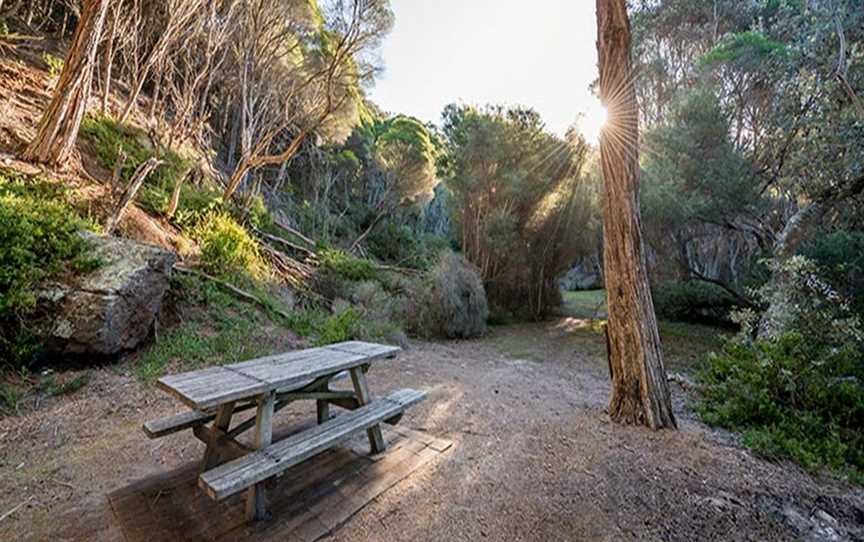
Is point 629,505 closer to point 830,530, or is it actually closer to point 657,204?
point 830,530

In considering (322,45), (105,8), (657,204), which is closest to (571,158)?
(657,204)

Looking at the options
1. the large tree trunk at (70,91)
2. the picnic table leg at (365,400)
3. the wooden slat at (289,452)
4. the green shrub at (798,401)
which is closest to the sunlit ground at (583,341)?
Result: the green shrub at (798,401)

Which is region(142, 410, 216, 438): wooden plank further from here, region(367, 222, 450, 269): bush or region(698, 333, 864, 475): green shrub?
region(367, 222, 450, 269): bush

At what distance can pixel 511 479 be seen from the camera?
2023 millimetres

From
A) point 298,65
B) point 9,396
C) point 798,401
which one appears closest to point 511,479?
point 798,401

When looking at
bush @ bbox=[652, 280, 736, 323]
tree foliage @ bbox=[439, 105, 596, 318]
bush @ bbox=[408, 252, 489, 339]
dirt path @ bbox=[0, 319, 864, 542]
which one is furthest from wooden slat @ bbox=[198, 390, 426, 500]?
bush @ bbox=[652, 280, 736, 323]

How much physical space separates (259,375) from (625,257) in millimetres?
2780

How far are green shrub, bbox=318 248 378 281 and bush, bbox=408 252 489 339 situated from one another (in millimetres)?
1174

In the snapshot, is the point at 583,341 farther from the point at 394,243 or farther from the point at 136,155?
the point at 136,155

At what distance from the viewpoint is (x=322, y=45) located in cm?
884

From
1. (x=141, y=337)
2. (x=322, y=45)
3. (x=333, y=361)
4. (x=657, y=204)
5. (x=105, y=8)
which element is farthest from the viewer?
(x=322, y=45)

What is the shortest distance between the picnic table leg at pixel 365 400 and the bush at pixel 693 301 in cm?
→ 883

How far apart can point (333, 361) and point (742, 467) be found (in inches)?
107

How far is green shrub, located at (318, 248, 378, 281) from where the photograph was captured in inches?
276
